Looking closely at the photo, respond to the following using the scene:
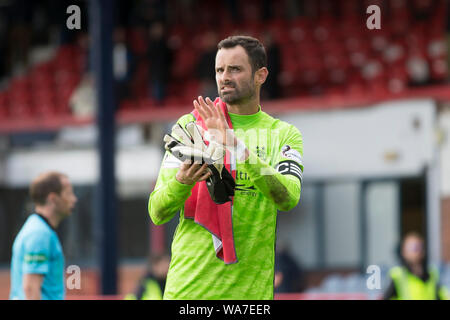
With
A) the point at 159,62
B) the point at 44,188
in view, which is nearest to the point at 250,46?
the point at 44,188

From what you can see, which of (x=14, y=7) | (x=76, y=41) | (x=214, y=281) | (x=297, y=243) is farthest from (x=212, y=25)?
(x=214, y=281)

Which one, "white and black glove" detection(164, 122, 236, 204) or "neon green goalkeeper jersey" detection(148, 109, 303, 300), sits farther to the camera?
"neon green goalkeeper jersey" detection(148, 109, 303, 300)

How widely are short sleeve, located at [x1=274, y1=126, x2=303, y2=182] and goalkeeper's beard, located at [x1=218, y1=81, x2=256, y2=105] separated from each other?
215 millimetres

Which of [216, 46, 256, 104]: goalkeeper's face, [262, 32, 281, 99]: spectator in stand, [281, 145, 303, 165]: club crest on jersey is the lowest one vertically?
[281, 145, 303, 165]: club crest on jersey

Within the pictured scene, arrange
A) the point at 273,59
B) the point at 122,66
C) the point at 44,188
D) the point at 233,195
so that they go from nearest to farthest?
the point at 233,195 < the point at 44,188 < the point at 273,59 < the point at 122,66

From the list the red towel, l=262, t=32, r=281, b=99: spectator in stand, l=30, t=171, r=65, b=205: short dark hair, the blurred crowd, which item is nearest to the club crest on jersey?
the red towel

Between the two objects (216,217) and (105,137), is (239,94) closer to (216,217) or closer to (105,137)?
(216,217)

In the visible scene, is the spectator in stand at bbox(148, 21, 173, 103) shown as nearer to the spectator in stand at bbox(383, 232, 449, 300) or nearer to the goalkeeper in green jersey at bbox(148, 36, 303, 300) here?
the spectator in stand at bbox(383, 232, 449, 300)

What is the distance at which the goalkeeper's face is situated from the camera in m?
2.74

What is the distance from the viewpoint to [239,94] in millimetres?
2779

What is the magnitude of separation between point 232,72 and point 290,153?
0.35m

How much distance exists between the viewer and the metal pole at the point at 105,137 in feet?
24.6

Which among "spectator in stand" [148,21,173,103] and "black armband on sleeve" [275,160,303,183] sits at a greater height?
"spectator in stand" [148,21,173,103]
